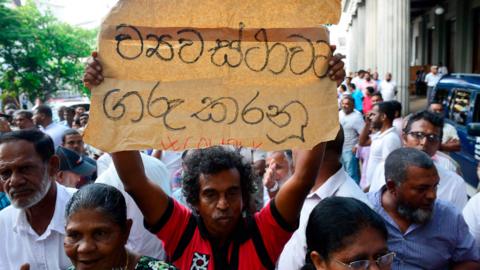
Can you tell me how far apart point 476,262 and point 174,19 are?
6.78 ft

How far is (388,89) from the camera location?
627 inches

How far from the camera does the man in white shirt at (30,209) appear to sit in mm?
2693

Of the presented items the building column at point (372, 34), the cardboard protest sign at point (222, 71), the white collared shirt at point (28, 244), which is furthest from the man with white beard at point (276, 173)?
the building column at point (372, 34)

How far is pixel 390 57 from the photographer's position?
1688cm

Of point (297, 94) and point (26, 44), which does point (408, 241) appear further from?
point (26, 44)

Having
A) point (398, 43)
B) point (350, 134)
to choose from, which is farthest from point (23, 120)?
point (398, 43)

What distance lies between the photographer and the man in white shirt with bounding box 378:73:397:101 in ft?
51.8

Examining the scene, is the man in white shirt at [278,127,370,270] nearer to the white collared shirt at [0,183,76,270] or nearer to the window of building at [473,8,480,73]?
the white collared shirt at [0,183,76,270]

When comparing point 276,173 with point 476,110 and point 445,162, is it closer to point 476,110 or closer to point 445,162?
point 445,162

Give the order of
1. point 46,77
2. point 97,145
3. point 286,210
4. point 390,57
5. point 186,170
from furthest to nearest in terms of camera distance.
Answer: point 46,77 < point 390,57 < point 186,170 < point 286,210 < point 97,145

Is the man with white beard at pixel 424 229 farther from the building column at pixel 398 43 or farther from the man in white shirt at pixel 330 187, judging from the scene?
the building column at pixel 398 43

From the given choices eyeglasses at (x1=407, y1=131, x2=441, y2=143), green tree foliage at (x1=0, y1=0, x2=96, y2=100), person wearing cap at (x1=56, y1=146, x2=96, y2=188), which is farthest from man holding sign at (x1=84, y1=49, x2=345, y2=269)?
green tree foliage at (x1=0, y1=0, x2=96, y2=100)

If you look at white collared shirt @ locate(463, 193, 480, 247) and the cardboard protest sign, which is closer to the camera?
the cardboard protest sign

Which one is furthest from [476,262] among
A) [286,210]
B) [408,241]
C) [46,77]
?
[46,77]
